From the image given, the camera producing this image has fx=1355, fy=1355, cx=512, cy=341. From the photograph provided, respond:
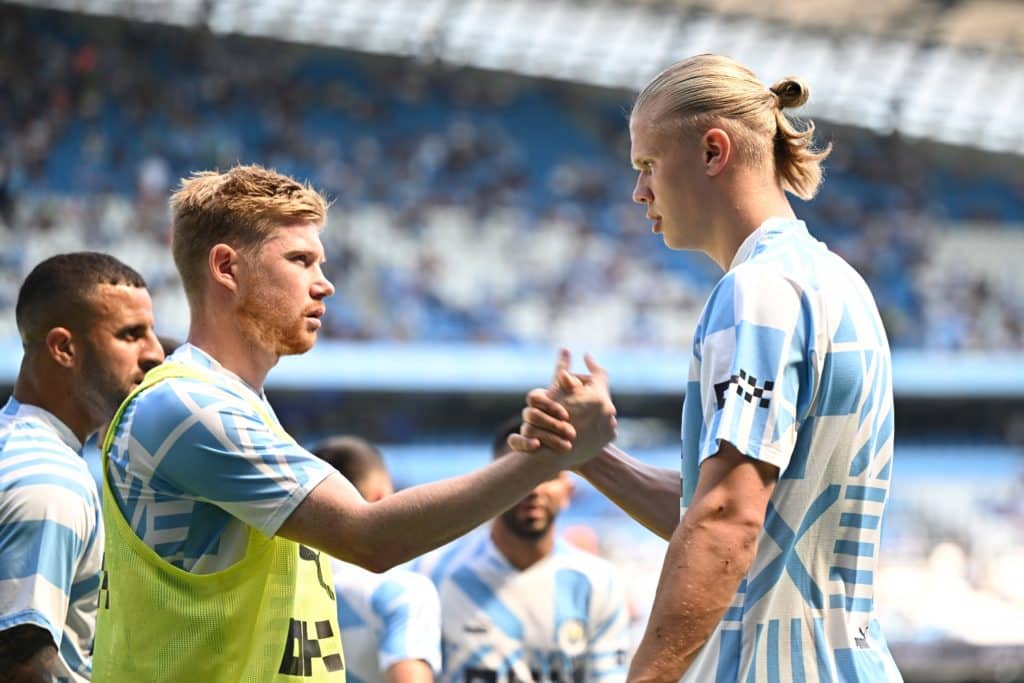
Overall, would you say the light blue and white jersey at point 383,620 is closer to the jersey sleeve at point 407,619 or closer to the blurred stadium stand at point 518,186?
the jersey sleeve at point 407,619

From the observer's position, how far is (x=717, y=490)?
8.58ft

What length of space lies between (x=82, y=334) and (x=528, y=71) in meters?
25.6

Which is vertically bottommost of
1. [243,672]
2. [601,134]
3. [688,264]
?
[243,672]

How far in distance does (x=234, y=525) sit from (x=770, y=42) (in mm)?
28596

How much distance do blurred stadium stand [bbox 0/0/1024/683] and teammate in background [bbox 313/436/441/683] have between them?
13183 mm

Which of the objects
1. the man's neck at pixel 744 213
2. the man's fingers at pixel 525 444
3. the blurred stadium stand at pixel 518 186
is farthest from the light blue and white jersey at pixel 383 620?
the blurred stadium stand at pixel 518 186

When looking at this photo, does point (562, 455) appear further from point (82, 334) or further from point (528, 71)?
point (528, 71)

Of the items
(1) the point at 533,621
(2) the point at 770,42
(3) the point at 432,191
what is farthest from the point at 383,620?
(2) the point at 770,42

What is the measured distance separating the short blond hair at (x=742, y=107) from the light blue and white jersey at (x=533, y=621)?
373cm

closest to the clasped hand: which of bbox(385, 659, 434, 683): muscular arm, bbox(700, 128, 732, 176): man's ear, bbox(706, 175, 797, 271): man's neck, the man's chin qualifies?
bbox(706, 175, 797, 271): man's neck

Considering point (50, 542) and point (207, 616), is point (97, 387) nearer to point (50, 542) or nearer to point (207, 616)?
point (50, 542)

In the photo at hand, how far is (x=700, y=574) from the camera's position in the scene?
256 cm

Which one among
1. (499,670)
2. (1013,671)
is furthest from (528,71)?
(499,670)

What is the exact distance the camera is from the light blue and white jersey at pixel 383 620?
17.2 feet
